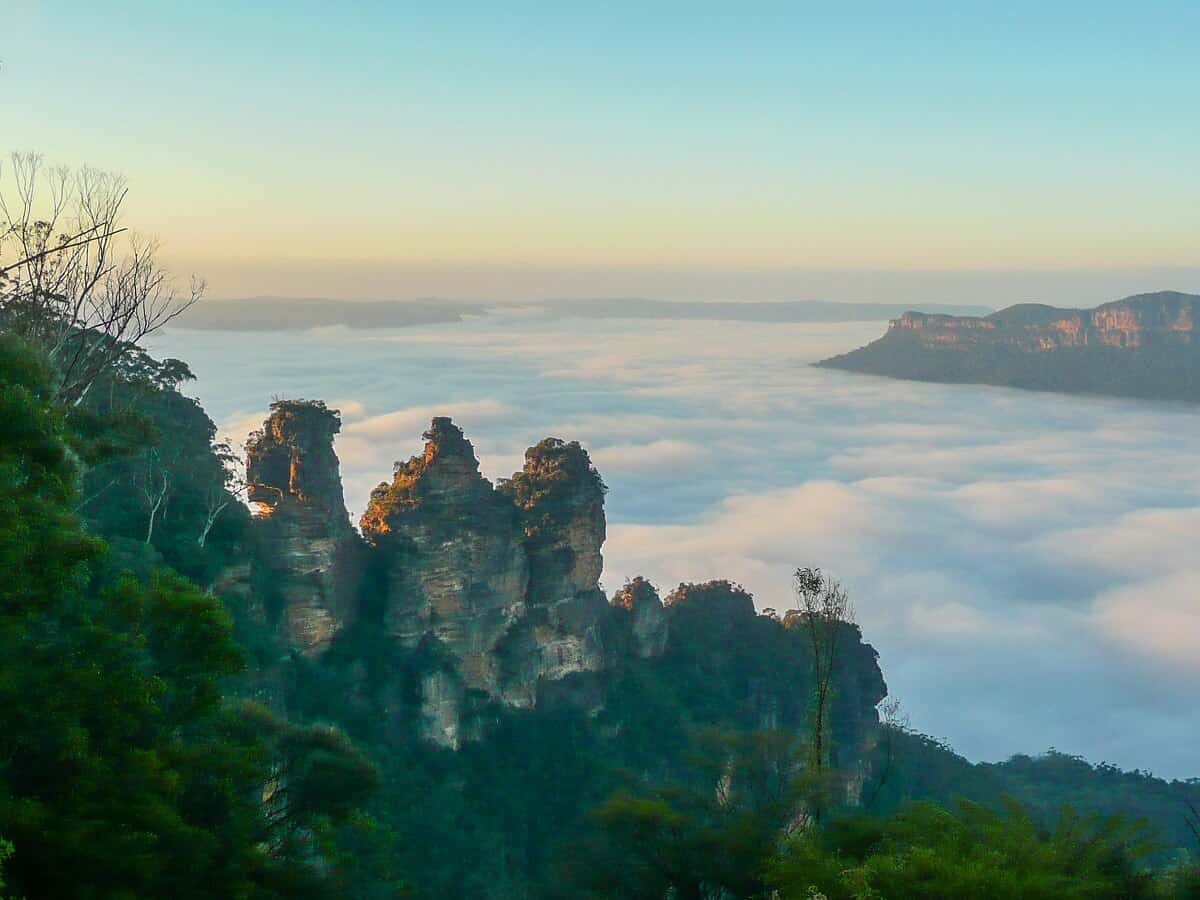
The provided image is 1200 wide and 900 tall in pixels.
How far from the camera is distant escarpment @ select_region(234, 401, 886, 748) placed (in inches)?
1137

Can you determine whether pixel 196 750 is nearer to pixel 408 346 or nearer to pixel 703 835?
pixel 703 835

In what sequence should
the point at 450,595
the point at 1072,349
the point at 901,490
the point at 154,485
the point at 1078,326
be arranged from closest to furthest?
the point at 154,485 → the point at 450,595 → the point at 901,490 → the point at 1072,349 → the point at 1078,326

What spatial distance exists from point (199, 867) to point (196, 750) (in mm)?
1451

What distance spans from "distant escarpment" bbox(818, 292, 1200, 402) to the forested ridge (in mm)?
108243

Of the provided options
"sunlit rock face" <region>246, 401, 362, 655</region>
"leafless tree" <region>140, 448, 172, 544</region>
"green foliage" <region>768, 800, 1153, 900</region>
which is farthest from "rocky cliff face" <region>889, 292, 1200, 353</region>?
"green foliage" <region>768, 800, 1153, 900</region>

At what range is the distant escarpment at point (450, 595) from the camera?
2889cm

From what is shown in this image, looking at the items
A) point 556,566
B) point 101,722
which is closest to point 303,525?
point 556,566

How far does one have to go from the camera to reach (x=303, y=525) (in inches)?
1133

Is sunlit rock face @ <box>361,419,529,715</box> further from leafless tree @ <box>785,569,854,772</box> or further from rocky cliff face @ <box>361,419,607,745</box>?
leafless tree @ <box>785,569,854,772</box>

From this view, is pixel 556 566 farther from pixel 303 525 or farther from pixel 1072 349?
pixel 1072 349

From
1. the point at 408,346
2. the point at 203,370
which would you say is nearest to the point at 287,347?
the point at 203,370

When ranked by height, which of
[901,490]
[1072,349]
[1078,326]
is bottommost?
[901,490]

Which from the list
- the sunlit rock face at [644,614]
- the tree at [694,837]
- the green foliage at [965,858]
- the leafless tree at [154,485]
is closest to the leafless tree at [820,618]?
the tree at [694,837]

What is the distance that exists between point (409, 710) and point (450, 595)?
3.57m
